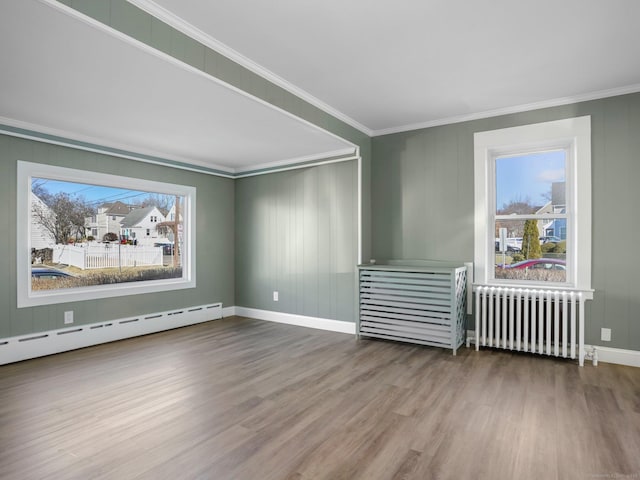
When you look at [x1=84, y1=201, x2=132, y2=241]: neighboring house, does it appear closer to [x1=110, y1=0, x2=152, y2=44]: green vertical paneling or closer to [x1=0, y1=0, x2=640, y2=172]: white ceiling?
[x1=0, y1=0, x2=640, y2=172]: white ceiling

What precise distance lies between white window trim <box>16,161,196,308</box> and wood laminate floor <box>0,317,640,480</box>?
0.66 meters

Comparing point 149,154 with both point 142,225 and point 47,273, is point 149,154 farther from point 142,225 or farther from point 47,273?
point 47,273

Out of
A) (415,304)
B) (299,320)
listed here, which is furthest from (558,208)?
(299,320)

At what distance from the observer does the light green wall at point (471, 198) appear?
3389 millimetres

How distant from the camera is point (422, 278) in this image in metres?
3.96

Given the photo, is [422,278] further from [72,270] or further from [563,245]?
[72,270]

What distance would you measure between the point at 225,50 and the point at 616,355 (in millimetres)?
4217

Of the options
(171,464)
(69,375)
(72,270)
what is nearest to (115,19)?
(171,464)

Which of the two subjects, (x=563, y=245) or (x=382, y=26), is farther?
(x=563, y=245)

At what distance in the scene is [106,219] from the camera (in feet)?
14.7

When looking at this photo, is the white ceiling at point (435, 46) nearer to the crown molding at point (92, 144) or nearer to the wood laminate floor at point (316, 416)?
the crown molding at point (92, 144)

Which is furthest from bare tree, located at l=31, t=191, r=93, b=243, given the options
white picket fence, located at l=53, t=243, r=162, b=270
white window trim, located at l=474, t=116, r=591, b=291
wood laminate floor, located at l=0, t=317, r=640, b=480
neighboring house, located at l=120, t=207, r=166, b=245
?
white window trim, located at l=474, t=116, r=591, b=291

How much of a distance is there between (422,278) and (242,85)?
257cm

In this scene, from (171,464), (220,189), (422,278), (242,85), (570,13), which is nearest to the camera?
(171,464)
